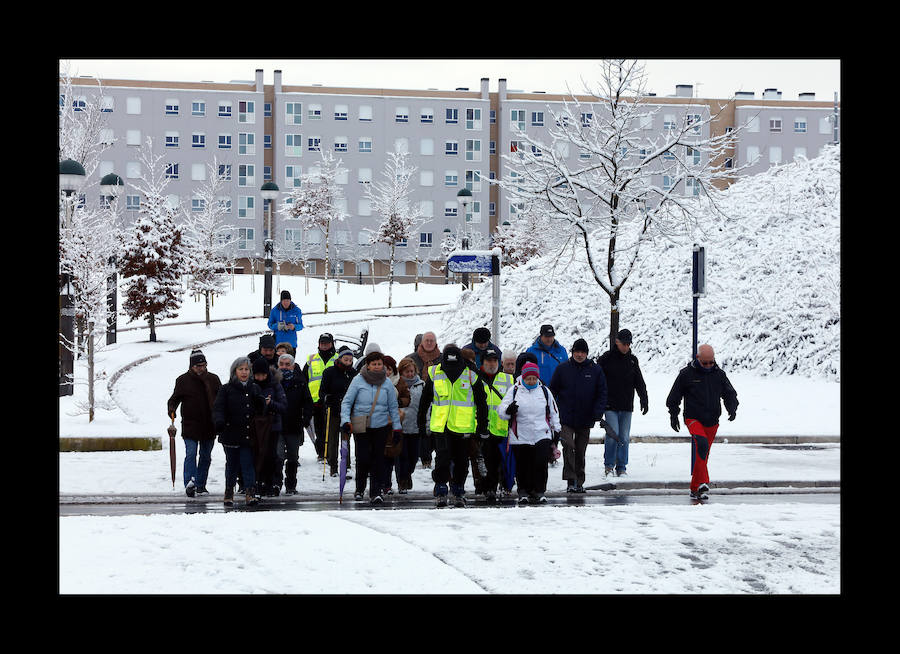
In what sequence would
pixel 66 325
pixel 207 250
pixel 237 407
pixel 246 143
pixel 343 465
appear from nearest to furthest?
1. pixel 237 407
2. pixel 343 465
3. pixel 66 325
4. pixel 207 250
5. pixel 246 143

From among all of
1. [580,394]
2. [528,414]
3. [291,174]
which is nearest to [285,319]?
[580,394]

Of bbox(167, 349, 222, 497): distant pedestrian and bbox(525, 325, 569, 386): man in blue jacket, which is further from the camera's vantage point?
bbox(525, 325, 569, 386): man in blue jacket

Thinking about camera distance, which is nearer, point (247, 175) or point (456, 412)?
point (456, 412)

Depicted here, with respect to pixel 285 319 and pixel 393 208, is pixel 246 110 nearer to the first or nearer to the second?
pixel 393 208

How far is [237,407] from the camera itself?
37.3 feet

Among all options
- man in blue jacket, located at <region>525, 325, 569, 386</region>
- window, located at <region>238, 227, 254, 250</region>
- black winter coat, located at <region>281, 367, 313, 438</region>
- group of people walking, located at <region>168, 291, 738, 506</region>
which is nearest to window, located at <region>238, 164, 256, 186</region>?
window, located at <region>238, 227, 254, 250</region>

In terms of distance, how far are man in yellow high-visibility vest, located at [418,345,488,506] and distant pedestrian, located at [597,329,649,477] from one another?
2482mm

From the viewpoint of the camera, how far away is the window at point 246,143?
84.4 m

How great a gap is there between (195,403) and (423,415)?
2590mm

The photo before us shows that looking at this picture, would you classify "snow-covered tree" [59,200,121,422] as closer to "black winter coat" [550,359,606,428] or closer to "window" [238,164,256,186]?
"black winter coat" [550,359,606,428]

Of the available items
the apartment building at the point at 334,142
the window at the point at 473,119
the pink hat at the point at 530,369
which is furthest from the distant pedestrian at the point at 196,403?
the window at the point at 473,119

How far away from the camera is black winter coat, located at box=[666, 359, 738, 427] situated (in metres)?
11.9
